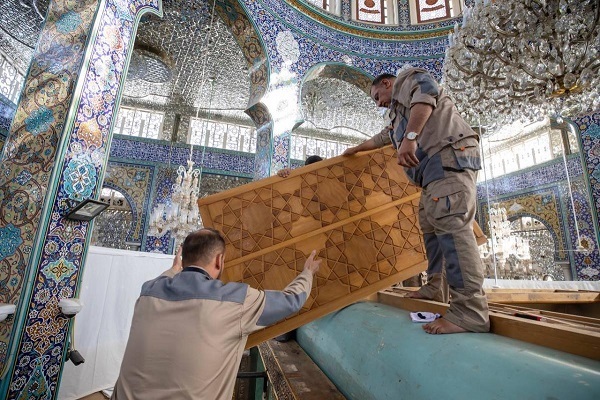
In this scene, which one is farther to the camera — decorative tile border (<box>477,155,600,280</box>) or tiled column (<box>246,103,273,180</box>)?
decorative tile border (<box>477,155,600,280</box>)

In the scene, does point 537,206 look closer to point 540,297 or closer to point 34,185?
point 540,297

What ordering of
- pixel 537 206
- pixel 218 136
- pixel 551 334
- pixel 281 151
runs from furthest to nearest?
pixel 218 136, pixel 537 206, pixel 281 151, pixel 551 334

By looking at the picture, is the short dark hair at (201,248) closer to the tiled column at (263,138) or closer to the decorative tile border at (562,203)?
the tiled column at (263,138)

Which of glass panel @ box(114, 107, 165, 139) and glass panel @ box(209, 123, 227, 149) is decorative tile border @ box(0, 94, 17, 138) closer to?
glass panel @ box(114, 107, 165, 139)

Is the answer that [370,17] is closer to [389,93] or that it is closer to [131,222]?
[389,93]

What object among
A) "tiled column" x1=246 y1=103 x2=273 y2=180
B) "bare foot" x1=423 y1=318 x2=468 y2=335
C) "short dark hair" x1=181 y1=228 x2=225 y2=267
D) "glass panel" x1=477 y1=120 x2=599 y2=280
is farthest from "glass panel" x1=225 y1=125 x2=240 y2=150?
"bare foot" x1=423 y1=318 x2=468 y2=335

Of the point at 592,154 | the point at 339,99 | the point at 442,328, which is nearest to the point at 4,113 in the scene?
the point at 339,99

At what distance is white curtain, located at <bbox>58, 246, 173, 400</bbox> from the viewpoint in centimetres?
231

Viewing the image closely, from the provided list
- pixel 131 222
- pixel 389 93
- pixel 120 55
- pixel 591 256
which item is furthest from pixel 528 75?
pixel 131 222

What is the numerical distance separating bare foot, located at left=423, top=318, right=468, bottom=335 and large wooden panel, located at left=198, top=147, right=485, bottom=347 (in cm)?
49

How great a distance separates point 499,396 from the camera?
570 mm

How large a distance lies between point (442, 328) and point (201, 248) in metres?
0.78

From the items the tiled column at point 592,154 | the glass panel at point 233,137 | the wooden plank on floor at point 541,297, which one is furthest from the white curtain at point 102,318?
the glass panel at point 233,137

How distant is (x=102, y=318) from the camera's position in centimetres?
252
